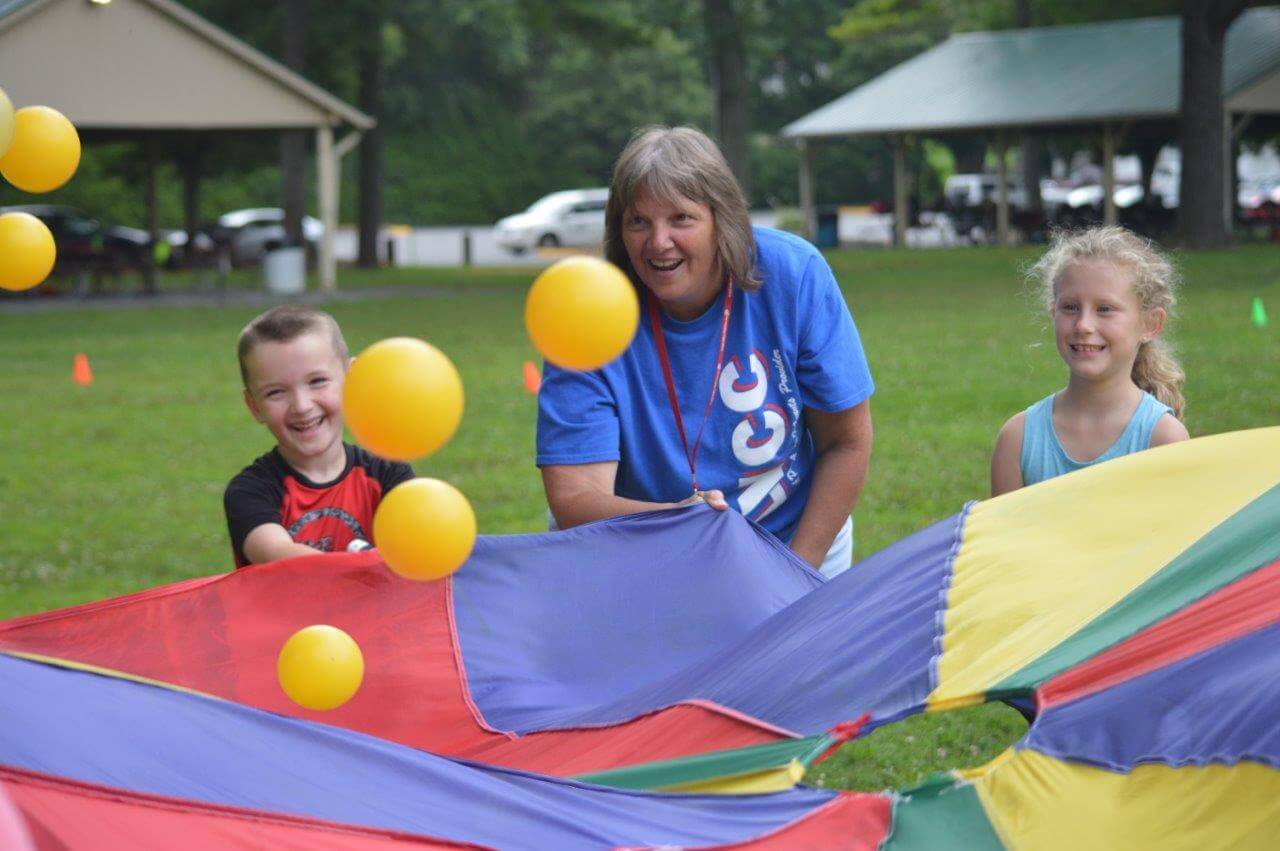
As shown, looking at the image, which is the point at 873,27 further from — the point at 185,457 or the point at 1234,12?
the point at 185,457

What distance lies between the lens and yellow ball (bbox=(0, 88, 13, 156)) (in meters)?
3.01

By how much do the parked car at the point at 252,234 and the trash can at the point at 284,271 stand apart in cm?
133

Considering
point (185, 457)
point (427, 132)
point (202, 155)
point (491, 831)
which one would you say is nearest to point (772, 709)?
point (491, 831)

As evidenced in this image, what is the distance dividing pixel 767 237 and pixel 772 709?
1.55 m

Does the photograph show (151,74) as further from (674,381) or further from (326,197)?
(674,381)

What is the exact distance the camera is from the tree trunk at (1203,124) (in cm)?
2364

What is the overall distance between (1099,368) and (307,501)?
6.47 ft

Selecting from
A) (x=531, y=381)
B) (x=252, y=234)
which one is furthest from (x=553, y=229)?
(x=531, y=381)

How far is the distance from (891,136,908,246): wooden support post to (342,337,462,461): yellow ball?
1195 inches

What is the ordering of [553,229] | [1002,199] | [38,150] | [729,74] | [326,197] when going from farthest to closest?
[553,229] < [729,74] < [1002,199] < [326,197] < [38,150]

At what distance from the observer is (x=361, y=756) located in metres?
2.57

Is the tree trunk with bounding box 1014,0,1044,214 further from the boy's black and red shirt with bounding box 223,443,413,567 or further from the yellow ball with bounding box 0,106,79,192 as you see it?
the yellow ball with bounding box 0,106,79,192

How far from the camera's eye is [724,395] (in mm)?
3971

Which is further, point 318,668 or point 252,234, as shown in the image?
point 252,234
